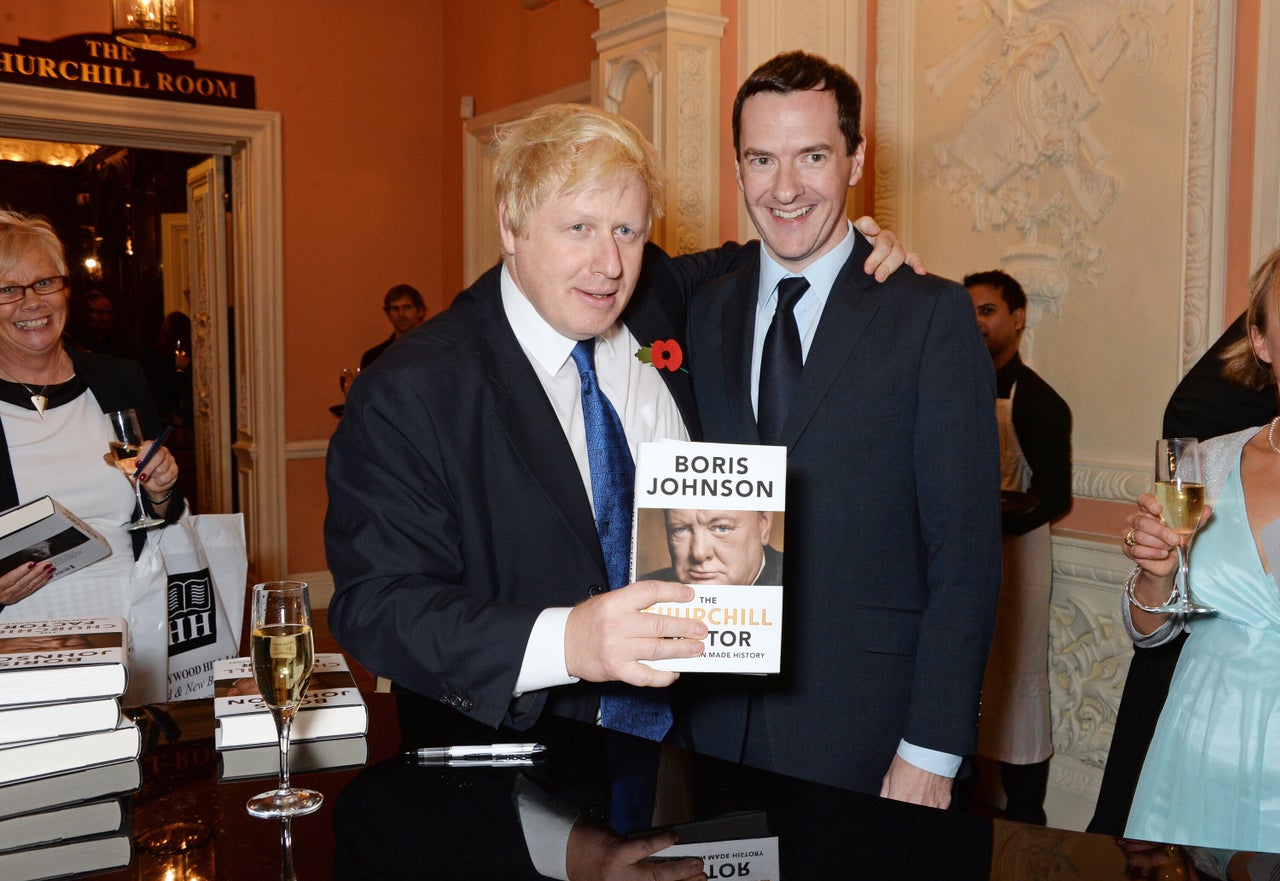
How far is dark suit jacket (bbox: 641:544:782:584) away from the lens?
1.42 m

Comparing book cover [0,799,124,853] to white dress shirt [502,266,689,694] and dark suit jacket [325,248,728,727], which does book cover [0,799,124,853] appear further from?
white dress shirt [502,266,689,694]

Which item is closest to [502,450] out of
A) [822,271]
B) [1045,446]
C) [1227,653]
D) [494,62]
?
[822,271]

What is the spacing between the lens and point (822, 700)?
1997 mm

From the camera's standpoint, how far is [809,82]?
201cm

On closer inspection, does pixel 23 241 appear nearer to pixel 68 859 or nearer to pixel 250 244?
pixel 68 859

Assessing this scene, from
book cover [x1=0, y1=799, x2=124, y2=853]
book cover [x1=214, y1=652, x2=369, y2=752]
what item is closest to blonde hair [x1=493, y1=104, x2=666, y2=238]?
book cover [x1=214, y1=652, x2=369, y2=752]

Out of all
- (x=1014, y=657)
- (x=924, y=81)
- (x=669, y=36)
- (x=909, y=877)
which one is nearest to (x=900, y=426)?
(x=909, y=877)

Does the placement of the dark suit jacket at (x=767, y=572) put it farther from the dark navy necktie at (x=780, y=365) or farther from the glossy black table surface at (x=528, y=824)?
the dark navy necktie at (x=780, y=365)

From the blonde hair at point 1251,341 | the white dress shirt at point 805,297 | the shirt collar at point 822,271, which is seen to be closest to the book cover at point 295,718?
the white dress shirt at point 805,297

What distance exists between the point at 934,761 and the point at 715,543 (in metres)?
0.73

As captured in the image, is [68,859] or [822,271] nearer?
[68,859]

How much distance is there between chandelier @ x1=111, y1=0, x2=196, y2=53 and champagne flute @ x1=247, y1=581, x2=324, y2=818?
15.4 feet

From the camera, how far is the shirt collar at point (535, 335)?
189 centimetres

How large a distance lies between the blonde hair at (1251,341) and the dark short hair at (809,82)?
2.43ft
